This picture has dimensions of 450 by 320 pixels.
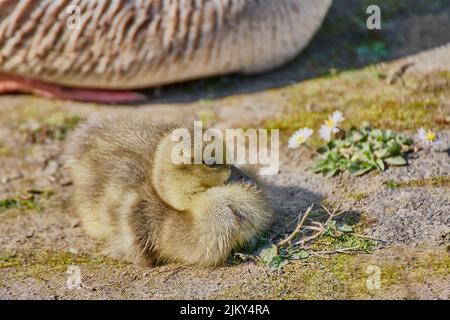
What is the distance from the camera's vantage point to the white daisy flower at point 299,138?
5344 mm

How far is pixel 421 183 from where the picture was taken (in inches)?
186

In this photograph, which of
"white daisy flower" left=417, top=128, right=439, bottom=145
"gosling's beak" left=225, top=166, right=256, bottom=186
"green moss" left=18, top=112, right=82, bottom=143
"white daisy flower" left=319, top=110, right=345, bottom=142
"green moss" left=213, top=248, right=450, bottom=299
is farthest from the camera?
"green moss" left=18, top=112, right=82, bottom=143

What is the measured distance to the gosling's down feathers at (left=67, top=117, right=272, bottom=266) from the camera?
4094 millimetres

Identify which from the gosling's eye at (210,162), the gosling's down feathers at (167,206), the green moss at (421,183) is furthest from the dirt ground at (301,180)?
the gosling's eye at (210,162)

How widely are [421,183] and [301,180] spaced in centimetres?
72

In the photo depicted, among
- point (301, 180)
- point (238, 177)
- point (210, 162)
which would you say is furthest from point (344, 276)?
point (301, 180)

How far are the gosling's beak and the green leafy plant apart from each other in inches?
32.4

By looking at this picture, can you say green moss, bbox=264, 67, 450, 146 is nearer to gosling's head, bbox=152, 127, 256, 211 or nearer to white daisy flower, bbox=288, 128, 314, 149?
white daisy flower, bbox=288, 128, 314, 149

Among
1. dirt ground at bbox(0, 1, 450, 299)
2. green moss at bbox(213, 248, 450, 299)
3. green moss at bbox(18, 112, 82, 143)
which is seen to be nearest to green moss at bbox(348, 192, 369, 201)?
dirt ground at bbox(0, 1, 450, 299)

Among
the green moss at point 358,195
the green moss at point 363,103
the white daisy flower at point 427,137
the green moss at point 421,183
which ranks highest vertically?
the green moss at point 363,103

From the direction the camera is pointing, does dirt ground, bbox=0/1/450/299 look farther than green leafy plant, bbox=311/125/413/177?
No

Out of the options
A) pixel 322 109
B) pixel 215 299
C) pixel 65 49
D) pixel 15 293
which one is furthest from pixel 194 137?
pixel 65 49

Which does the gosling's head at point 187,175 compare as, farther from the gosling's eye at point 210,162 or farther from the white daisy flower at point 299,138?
the white daisy flower at point 299,138

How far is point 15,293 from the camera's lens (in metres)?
4.07
